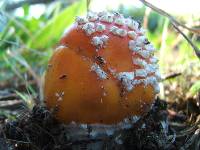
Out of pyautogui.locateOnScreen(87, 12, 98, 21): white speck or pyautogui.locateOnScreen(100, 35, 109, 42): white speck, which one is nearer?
pyautogui.locateOnScreen(100, 35, 109, 42): white speck

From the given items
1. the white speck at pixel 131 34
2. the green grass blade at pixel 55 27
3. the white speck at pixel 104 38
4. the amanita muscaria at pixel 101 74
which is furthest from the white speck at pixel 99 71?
the green grass blade at pixel 55 27

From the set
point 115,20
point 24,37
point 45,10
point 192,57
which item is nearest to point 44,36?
point 24,37

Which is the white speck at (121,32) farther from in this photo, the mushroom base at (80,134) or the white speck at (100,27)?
the mushroom base at (80,134)

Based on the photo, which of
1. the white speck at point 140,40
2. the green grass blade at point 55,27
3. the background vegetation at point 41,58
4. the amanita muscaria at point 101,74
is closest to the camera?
the amanita muscaria at point 101,74

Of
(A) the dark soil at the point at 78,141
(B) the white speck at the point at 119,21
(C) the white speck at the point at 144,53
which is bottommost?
(A) the dark soil at the point at 78,141

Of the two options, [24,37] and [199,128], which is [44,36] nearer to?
[24,37]

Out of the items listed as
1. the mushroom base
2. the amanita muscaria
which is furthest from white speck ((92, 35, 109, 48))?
the mushroom base

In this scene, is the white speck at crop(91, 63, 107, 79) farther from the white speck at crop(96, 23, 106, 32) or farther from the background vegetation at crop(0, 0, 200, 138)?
the background vegetation at crop(0, 0, 200, 138)
